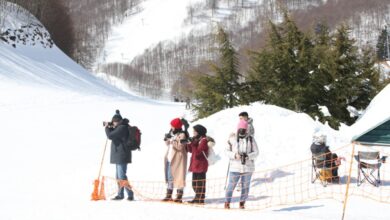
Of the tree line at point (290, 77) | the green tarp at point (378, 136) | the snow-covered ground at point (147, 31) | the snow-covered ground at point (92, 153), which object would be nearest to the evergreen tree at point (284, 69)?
the tree line at point (290, 77)

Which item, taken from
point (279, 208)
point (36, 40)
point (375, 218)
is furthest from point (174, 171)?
point (36, 40)

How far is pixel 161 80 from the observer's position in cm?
15475

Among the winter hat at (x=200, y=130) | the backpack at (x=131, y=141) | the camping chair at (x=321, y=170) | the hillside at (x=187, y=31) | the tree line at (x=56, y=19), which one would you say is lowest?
the camping chair at (x=321, y=170)

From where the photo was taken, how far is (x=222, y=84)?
20.0m

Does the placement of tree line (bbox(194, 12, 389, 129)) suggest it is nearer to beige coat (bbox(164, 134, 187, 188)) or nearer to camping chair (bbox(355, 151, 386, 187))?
camping chair (bbox(355, 151, 386, 187))

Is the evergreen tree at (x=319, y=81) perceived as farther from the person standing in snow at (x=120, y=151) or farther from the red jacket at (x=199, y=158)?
the person standing in snow at (x=120, y=151)

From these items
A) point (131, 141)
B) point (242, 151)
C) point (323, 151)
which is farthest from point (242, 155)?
point (323, 151)

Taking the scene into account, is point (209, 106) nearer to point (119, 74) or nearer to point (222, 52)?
point (222, 52)

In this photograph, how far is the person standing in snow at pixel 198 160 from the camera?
8.47 metres

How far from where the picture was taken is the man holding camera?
8.15 metres

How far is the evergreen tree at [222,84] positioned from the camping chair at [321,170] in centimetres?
934

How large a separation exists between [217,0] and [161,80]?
5205cm

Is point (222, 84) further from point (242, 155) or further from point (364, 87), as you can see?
point (242, 155)

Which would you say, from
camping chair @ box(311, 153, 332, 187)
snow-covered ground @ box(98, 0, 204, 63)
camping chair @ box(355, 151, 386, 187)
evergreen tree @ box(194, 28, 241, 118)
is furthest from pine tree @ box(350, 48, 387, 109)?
snow-covered ground @ box(98, 0, 204, 63)
